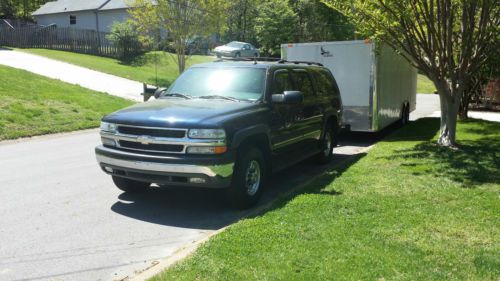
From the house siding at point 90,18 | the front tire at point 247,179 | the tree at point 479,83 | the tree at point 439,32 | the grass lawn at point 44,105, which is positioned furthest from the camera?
the house siding at point 90,18

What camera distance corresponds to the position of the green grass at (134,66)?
2805 cm

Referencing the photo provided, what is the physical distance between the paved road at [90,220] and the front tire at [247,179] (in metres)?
0.22

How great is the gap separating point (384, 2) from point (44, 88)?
1342cm

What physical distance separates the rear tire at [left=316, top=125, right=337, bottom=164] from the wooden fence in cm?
2921

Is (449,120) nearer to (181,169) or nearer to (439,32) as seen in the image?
(439,32)

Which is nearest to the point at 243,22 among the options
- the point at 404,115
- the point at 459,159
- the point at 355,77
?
the point at 404,115

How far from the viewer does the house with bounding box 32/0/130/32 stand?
47.2 meters

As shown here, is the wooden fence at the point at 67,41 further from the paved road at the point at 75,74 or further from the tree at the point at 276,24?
the tree at the point at 276,24

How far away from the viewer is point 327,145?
31.0 feet

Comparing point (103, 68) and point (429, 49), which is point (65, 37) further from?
point (429, 49)

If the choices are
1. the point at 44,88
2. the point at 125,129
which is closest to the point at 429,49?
the point at 125,129

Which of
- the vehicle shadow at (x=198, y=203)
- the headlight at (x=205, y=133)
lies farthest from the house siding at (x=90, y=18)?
the headlight at (x=205, y=133)

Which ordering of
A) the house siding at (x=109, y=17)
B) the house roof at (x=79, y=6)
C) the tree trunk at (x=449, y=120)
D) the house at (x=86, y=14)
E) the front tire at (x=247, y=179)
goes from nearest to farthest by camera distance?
1. the front tire at (x=247, y=179)
2. the tree trunk at (x=449, y=120)
3. the house siding at (x=109, y=17)
4. the house at (x=86, y=14)
5. the house roof at (x=79, y=6)

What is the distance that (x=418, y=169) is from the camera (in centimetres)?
827
